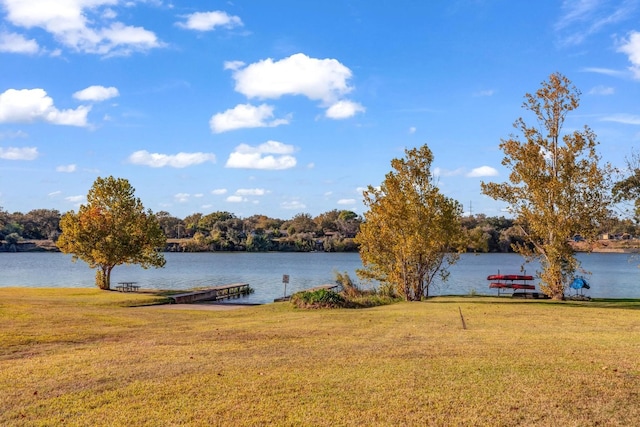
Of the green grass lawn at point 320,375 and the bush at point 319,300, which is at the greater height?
the green grass lawn at point 320,375

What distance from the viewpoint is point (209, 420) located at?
7.24 m

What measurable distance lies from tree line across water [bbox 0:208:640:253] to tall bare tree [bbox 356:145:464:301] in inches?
3279

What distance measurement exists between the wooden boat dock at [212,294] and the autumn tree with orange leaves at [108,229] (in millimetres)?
5093

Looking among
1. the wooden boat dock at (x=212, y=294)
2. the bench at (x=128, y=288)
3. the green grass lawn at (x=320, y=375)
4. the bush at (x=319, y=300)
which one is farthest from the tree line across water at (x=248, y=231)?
the green grass lawn at (x=320, y=375)

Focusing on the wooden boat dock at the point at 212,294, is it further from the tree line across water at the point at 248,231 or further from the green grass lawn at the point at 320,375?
the tree line across water at the point at 248,231

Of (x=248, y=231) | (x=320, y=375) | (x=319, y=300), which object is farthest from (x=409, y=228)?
(x=248, y=231)

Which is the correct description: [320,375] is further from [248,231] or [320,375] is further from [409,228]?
[248,231]

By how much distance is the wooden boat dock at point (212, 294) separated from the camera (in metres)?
35.9

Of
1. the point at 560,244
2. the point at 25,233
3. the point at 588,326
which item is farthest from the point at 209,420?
the point at 25,233

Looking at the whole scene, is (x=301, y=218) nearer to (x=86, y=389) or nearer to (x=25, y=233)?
(x=25, y=233)

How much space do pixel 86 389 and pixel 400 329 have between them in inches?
377

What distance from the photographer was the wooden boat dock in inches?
1412

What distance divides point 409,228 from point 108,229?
72.5ft

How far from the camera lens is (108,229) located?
39719 mm
